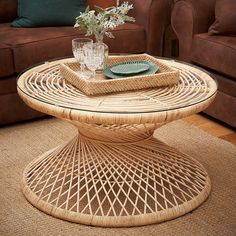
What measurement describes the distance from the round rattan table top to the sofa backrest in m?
1.00

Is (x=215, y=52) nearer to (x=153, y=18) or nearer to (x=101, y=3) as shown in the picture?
(x=153, y=18)

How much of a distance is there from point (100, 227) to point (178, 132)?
0.94 metres

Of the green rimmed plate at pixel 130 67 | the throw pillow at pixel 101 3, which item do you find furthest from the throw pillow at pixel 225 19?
the green rimmed plate at pixel 130 67

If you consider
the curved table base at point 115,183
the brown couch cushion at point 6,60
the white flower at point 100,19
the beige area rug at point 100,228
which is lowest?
the beige area rug at point 100,228

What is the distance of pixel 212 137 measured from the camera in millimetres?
2490

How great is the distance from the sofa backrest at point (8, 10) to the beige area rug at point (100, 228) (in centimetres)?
73

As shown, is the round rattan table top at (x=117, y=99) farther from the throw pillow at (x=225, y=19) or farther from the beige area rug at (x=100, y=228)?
the throw pillow at (x=225, y=19)

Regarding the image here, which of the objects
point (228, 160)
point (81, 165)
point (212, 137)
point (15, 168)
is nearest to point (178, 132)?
point (212, 137)

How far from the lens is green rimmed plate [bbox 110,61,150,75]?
6.33 ft

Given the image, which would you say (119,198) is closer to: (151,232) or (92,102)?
(151,232)

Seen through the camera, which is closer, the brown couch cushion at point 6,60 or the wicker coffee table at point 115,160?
the wicker coffee table at point 115,160

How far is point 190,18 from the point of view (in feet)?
8.96

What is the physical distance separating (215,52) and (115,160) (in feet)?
3.17

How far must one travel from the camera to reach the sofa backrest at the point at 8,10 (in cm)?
292
